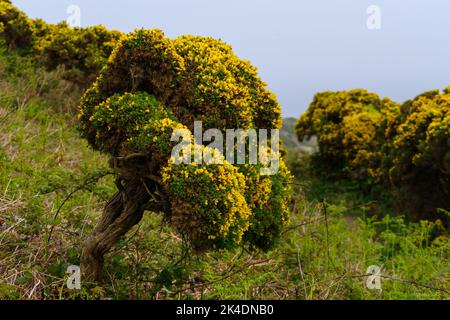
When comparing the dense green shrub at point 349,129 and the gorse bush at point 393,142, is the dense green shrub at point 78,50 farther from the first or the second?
the dense green shrub at point 349,129

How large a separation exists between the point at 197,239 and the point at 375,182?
11317 millimetres

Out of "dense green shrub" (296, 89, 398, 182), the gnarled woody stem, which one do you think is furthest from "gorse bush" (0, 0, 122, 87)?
the gnarled woody stem

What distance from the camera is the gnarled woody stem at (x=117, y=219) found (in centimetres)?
482

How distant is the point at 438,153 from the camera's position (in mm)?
10742

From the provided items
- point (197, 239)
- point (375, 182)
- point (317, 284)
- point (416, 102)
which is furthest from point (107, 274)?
point (375, 182)

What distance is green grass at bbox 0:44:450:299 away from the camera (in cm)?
541

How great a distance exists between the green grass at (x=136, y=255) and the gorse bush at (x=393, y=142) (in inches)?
65.4

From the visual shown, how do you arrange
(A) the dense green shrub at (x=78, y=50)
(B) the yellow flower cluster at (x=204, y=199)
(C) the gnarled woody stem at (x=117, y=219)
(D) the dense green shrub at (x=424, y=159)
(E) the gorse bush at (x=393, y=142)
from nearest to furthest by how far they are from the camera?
1. (B) the yellow flower cluster at (x=204, y=199)
2. (C) the gnarled woody stem at (x=117, y=219)
3. (D) the dense green shrub at (x=424, y=159)
4. (E) the gorse bush at (x=393, y=142)
5. (A) the dense green shrub at (x=78, y=50)

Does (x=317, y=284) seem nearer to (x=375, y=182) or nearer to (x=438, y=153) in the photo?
(x=438, y=153)

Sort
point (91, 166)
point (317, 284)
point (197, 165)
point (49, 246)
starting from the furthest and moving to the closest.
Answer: point (91, 166) → point (317, 284) → point (49, 246) → point (197, 165)

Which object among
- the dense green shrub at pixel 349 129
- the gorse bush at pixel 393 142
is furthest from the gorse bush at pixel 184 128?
the dense green shrub at pixel 349 129

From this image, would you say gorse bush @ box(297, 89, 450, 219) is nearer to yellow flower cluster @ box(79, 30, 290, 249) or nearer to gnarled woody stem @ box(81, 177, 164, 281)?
yellow flower cluster @ box(79, 30, 290, 249)

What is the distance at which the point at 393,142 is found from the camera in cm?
1277

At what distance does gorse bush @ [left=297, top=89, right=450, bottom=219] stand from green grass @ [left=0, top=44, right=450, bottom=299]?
1.66 meters
